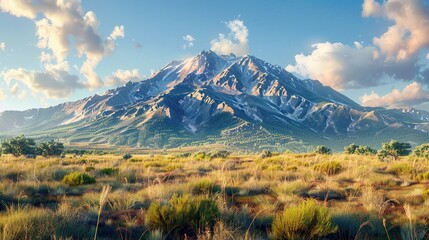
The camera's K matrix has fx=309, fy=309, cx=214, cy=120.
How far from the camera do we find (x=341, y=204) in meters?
9.51

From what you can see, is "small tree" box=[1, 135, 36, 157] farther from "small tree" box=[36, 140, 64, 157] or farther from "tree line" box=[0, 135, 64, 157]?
"small tree" box=[36, 140, 64, 157]

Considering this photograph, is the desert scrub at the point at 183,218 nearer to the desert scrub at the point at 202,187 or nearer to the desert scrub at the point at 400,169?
the desert scrub at the point at 202,187

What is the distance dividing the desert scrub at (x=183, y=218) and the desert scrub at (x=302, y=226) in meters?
1.44

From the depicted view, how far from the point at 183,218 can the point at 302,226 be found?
264cm

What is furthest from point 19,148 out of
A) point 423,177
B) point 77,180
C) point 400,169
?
point 423,177

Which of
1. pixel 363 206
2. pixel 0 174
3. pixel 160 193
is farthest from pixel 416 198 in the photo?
pixel 0 174

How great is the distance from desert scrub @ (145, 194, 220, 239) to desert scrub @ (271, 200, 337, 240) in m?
1.44

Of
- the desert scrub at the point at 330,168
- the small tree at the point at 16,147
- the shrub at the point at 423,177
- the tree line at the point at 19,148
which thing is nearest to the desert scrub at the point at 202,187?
the desert scrub at the point at 330,168

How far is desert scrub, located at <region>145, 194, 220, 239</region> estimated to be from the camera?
22.7 feet

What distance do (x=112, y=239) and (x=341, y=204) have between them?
681 cm

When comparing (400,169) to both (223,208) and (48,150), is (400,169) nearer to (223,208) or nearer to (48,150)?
(223,208)

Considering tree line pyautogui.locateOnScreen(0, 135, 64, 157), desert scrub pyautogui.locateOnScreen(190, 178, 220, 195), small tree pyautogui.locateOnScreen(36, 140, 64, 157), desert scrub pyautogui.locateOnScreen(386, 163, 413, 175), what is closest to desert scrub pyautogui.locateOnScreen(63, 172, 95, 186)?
desert scrub pyautogui.locateOnScreen(190, 178, 220, 195)

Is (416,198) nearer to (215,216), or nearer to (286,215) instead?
(286,215)

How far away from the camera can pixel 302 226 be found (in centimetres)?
652
